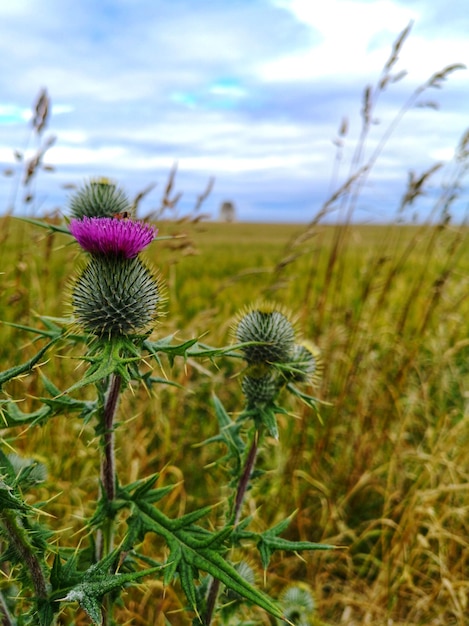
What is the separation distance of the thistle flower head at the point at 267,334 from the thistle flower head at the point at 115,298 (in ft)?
1.73

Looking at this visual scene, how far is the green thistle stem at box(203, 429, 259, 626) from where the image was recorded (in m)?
1.93

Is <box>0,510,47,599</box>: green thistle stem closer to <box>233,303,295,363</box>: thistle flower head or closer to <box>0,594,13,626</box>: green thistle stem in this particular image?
<box>0,594,13,626</box>: green thistle stem

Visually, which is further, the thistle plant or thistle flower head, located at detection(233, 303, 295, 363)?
thistle flower head, located at detection(233, 303, 295, 363)

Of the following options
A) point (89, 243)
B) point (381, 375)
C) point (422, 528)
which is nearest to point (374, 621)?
point (422, 528)

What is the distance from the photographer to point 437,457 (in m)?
3.94

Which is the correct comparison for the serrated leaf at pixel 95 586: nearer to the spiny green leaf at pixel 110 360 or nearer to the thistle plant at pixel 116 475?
the thistle plant at pixel 116 475

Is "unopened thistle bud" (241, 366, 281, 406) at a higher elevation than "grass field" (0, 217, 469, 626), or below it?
higher

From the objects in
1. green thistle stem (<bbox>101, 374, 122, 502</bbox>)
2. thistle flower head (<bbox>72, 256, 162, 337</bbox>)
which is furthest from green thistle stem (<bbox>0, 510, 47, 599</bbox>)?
thistle flower head (<bbox>72, 256, 162, 337</bbox>)

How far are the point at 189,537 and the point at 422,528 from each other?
3.20 metres

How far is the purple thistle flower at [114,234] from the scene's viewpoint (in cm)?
174

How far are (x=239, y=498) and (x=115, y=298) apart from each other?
90 centimetres

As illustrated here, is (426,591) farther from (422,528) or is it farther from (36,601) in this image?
(36,601)

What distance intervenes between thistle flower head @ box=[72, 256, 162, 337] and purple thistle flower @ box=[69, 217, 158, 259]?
93mm

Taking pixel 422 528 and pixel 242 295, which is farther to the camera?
pixel 242 295
